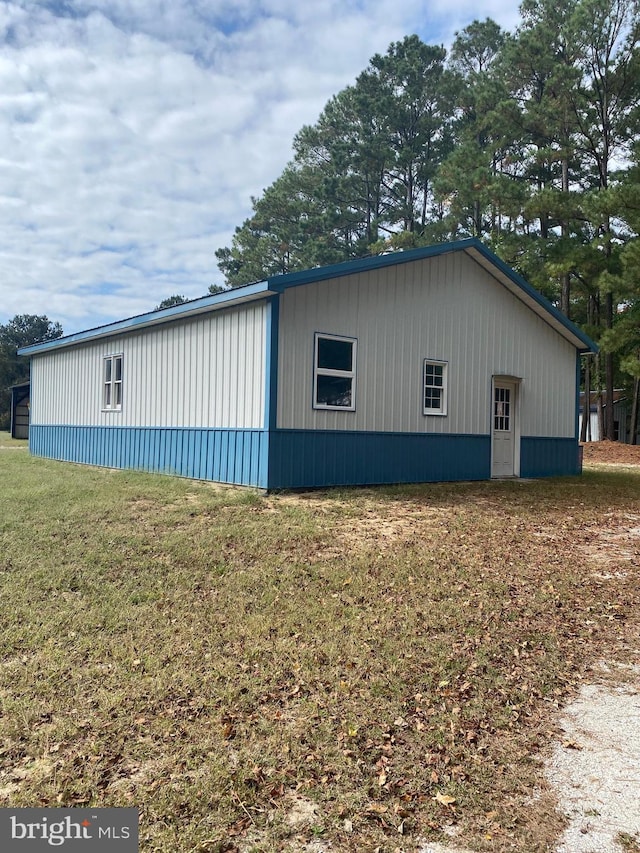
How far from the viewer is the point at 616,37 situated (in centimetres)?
2373

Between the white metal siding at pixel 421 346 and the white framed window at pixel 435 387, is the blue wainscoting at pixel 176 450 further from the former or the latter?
the white framed window at pixel 435 387

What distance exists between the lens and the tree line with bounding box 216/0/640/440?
2353cm

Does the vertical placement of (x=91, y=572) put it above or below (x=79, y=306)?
below

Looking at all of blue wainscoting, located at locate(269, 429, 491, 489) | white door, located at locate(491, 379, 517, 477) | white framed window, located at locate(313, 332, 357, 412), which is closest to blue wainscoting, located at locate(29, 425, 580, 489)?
blue wainscoting, located at locate(269, 429, 491, 489)

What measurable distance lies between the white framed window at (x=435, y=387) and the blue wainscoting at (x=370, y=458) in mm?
583

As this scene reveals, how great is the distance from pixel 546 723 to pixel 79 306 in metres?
47.5

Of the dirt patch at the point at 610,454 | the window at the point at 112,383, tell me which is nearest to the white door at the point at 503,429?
the dirt patch at the point at 610,454

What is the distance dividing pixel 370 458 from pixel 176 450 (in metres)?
3.79

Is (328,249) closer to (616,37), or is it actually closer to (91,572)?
(616,37)

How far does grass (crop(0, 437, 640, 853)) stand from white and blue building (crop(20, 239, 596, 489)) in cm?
299

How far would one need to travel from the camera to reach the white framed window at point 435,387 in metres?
12.1

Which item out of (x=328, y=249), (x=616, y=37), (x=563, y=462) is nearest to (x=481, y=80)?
(x=616, y=37)

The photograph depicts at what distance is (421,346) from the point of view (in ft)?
39.2


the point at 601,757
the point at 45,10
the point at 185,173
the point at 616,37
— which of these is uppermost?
the point at 616,37
